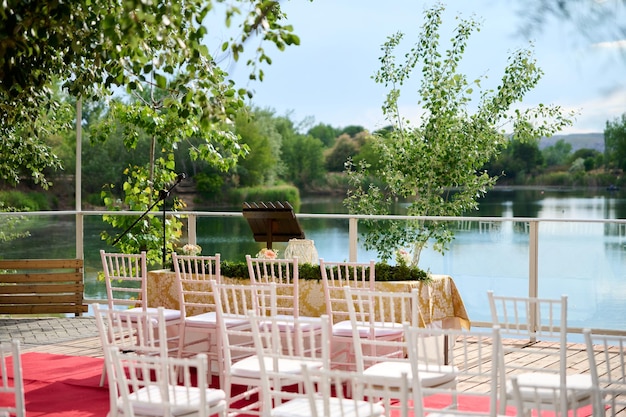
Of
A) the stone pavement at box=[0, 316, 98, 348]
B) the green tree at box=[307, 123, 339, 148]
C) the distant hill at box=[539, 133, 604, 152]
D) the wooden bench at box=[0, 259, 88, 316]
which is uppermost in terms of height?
the green tree at box=[307, 123, 339, 148]

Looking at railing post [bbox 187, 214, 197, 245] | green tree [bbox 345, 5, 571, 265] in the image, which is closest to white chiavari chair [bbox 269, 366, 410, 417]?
railing post [bbox 187, 214, 197, 245]

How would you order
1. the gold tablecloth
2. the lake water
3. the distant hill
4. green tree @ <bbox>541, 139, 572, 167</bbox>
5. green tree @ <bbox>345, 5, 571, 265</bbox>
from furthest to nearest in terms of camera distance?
green tree @ <bbox>541, 139, 572, 167</bbox>
the distant hill
green tree @ <bbox>345, 5, 571, 265</bbox>
the lake water
the gold tablecloth

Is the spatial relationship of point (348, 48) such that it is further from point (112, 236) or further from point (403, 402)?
point (403, 402)

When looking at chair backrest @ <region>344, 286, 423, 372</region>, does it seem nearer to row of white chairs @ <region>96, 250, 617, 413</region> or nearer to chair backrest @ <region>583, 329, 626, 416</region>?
row of white chairs @ <region>96, 250, 617, 413</region>

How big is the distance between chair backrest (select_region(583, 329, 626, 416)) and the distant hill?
22.0 feet

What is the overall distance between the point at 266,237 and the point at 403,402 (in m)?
3.83

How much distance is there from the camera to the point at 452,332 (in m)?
3.31

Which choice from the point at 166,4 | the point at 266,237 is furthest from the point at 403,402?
the point at 266,237

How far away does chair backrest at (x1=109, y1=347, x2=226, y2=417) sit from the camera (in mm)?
2951

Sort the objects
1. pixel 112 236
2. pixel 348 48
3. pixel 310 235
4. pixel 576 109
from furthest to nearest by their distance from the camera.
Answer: pixel 348 48 → pixel 576 109 → pixel 112 236 → pixel 310 235

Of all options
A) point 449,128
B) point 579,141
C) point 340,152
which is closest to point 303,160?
point 340,152

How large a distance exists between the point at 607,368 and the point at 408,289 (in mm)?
2317

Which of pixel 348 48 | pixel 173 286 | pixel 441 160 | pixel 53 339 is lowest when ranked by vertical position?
pixel 53 339

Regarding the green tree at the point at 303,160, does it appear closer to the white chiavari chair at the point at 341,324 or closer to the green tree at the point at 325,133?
the green tree at the point at 325,133
